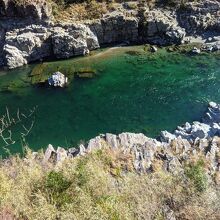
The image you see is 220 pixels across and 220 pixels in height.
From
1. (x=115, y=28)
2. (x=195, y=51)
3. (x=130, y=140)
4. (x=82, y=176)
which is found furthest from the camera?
(x=115, y=28)

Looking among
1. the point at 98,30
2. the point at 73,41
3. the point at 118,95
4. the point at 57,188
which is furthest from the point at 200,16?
the point at 57,188

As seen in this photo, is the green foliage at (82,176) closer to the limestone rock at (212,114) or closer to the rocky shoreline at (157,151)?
the rocky shoreline at (157,151)

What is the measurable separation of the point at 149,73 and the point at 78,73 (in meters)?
6.70

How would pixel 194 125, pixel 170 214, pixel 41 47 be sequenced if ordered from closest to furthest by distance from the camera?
pixel 170 214 < pixel 194 125 < pixel 41 47

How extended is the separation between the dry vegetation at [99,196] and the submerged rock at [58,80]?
24510 mm

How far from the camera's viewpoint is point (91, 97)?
1439 inches

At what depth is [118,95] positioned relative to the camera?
36.8 m

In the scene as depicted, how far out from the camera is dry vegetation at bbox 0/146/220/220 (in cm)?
1170

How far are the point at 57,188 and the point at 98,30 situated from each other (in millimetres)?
35940

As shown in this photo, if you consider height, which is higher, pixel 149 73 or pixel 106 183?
pixel 106 183

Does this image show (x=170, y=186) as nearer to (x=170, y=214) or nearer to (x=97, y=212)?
(x=170, y=214)

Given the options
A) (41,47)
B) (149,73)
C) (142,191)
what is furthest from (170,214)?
(41,47)

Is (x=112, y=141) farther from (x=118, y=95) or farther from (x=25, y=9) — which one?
(x=25, y=9)

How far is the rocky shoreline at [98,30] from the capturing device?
45000mm
